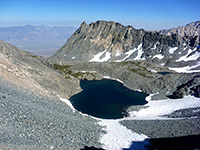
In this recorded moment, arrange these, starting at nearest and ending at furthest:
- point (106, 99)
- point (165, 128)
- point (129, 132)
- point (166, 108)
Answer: point (165, 128) → point (129, 132) → point (166, 108) → point (106, 99)

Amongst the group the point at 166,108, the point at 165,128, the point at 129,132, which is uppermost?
the point at 165,128

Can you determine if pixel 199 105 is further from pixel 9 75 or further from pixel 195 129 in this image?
pixel 9 75

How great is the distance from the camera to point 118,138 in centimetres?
3456

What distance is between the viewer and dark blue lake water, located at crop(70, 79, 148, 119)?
6307 cm

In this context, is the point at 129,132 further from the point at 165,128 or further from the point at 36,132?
the point at 36,132

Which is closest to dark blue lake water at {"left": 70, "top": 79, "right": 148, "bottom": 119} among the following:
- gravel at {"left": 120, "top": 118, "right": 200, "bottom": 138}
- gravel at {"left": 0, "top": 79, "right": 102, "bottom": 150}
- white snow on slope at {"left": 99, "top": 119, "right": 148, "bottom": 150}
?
gravel at {"left": 120, "top": 118, "right": 200, "bottom": 138}

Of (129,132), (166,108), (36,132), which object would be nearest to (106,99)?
(166,108)

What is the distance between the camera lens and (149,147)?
3058 centimetres

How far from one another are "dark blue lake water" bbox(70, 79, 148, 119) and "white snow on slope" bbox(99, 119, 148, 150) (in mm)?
18200

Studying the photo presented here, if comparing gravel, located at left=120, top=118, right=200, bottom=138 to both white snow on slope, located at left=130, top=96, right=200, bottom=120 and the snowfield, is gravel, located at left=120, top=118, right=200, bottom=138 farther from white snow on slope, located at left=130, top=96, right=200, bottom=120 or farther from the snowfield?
white snow on slope, located at left=130, top=96, right=200, bottom=120

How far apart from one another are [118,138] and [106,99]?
1704 inches

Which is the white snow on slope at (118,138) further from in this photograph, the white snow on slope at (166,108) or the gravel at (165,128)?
the white snow on slope at (166,108)

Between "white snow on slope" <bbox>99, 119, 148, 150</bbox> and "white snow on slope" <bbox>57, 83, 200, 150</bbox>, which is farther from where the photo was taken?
"white snow on slope" <bbox>57, 83, 200, 150</bbox>

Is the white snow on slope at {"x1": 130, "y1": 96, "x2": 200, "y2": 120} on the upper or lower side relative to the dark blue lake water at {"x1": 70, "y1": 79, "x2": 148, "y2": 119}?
upper
